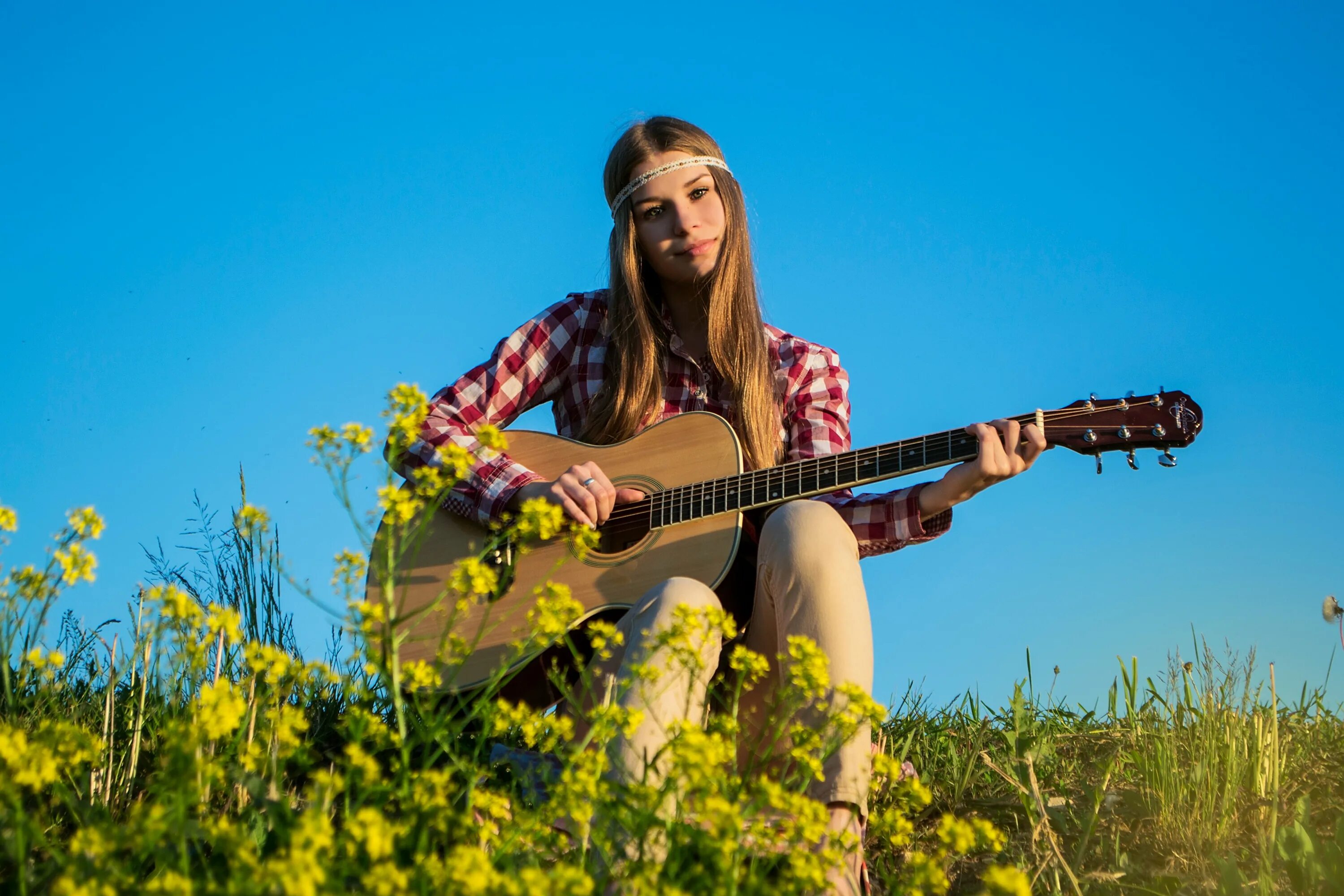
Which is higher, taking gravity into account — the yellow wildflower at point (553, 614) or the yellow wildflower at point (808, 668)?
the yellow wildflower at point (553, 614)

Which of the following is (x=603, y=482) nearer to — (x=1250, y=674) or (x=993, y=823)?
(x=993, y=823)

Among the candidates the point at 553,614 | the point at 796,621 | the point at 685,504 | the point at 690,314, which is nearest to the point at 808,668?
the point at 553,614

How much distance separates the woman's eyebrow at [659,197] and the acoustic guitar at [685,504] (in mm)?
669

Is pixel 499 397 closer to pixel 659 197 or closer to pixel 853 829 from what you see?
pixel 659 197

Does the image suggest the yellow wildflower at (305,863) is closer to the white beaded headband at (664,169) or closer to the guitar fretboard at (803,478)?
the guitar fretboard at (803,478)

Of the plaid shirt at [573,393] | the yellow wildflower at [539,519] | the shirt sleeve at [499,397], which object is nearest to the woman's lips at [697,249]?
the plaid shirt at [573,393]

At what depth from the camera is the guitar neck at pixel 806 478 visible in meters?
2.86

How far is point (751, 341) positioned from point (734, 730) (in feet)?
5.90

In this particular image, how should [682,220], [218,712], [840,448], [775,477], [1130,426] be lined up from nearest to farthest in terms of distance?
[218,712] < [1130,426] < [775,477] < [840,448] < [682,220]

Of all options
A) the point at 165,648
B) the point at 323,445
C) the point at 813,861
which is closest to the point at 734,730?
the point at 813,861

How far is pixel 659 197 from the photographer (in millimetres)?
3354

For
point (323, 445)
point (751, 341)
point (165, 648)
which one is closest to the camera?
point (323, 445)

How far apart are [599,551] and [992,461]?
1050 millimetres

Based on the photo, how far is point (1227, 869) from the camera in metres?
2.22
